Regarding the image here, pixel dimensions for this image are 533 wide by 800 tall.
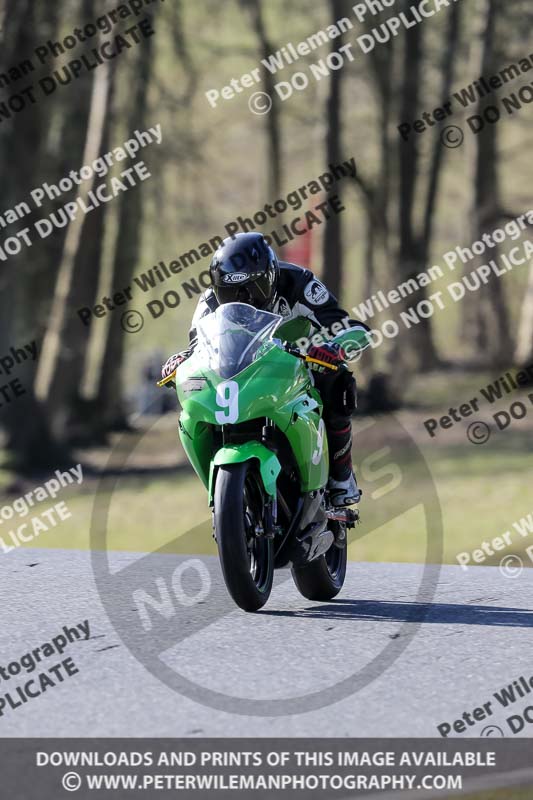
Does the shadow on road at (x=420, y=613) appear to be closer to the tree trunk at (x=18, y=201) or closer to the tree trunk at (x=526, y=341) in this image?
the tree trunk at (x=18, y=201)

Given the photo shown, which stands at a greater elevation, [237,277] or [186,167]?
[186,167]

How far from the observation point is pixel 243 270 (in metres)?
6.70

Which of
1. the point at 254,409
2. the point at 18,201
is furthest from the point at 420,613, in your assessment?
the point at 18,201

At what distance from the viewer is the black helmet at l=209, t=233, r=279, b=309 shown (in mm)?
6688

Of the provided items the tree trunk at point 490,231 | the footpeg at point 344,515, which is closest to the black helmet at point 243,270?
the footpeg at point 344,515

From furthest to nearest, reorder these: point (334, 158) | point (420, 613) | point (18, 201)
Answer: point (334, 158) < point (18, 201) < point (420, 613)

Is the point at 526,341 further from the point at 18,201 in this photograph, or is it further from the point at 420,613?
the point at 420,613

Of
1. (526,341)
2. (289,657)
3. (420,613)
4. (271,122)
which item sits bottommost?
(420,613)

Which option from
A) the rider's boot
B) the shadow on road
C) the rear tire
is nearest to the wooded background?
the rear tire

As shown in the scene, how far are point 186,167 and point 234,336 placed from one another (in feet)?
73.9
